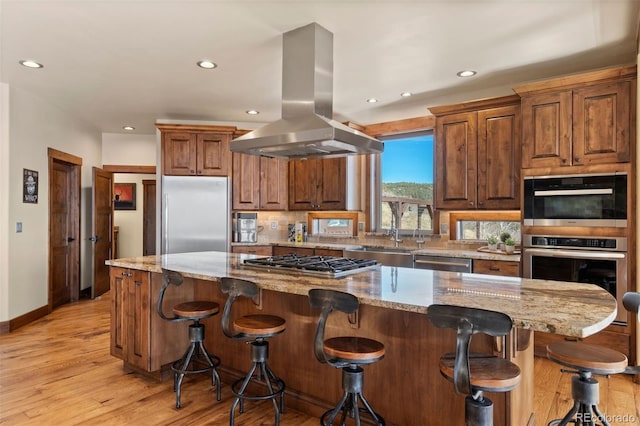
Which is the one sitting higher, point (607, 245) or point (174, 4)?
point (174, 4)

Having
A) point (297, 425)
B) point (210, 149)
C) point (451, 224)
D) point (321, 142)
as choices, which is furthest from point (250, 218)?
point (297, 425)

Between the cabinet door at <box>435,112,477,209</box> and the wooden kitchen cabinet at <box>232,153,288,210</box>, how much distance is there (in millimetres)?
2243

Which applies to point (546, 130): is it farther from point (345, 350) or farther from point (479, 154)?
point (345, 350)

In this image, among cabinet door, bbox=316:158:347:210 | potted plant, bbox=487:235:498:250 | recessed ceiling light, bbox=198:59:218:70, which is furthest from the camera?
cabinet door, bbox=316:158:347:210

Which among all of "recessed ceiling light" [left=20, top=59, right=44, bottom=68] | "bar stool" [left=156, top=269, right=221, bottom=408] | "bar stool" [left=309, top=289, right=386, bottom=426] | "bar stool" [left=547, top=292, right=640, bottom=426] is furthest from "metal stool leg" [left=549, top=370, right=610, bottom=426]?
"recessed ceiling light" [left=20, top=59, right=44, bottom=68]

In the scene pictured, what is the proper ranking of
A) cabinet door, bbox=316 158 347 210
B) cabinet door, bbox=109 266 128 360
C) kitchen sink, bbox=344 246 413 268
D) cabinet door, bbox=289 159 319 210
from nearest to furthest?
cabinet door, bbox=109 266 128 360, kitchen sink, bbox=344 246 413 268, cabinet door, bbox=316 158 347 210, cabinet door, bbox=289 159 319 210

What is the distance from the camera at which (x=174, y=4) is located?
2.58 meters

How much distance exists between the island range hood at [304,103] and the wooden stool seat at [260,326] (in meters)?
1.16

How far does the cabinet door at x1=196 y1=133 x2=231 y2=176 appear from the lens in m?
5.39

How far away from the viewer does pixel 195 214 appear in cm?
530

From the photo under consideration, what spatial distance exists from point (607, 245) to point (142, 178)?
8.00 metres

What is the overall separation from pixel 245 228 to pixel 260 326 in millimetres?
3407

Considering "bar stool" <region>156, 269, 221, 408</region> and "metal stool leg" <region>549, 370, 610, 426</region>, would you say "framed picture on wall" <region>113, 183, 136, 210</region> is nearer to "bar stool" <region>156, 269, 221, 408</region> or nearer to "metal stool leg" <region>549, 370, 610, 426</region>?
"bar stool" <region>156, 269, 221, 408</region>

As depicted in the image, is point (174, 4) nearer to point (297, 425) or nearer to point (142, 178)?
point (297, 425)
